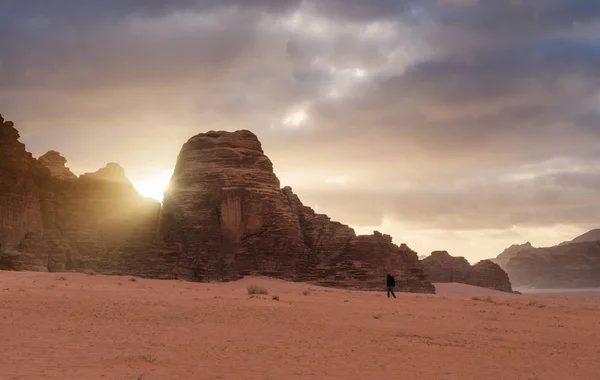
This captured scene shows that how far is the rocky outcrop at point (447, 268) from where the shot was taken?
81.4 meters

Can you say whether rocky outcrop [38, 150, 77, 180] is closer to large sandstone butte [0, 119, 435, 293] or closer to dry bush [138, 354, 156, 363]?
large sandstone butte [0, 119, 435, 293]

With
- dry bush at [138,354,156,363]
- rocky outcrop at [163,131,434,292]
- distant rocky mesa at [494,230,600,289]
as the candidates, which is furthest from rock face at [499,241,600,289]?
dry bush at [138,354,156,363]

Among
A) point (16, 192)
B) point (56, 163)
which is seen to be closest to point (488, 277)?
point (56, 163)

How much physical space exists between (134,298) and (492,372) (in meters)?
14.6

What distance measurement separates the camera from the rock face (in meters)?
168

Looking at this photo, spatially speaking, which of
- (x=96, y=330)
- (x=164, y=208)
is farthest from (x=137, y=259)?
(x=96, y=330)

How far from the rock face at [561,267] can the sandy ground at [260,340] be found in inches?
6254

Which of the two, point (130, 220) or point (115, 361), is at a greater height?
point (130, 220)

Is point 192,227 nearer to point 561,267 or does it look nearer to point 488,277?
point 488,277

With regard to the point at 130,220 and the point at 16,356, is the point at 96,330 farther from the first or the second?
the point at 130,220

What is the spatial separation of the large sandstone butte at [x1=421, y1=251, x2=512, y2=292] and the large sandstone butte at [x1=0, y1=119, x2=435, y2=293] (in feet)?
81.2

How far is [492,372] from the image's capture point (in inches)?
512

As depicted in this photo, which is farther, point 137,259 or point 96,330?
point 137,259

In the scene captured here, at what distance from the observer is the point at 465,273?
81562mm
